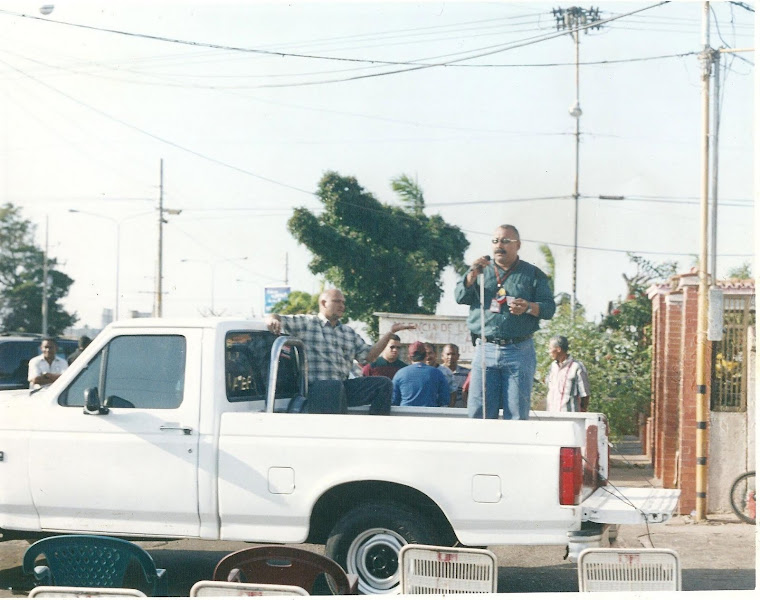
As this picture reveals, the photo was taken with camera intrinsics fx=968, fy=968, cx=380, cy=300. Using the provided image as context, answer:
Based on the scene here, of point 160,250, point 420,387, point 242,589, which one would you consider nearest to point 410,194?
point 160,250

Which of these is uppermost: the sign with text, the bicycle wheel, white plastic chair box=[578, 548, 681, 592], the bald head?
the bald head

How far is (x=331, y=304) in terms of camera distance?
22.4 ft

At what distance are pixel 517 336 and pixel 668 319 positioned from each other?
4298 millimetres

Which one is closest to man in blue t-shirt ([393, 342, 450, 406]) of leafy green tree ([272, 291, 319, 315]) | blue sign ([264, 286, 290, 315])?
leafy green tree ([272, 291, 319, 315])

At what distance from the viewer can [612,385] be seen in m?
12.6

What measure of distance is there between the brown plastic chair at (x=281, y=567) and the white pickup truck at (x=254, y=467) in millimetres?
1467

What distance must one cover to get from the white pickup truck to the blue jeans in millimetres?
585

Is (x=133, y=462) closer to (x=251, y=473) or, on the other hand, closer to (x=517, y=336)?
(x=251, y=473)

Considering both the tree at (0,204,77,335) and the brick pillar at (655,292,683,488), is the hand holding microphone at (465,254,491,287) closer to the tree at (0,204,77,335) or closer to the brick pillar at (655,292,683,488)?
the brick pillar at (655,292,683,488)

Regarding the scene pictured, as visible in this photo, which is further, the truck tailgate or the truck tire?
the truck tire

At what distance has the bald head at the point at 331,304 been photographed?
6832 millimetres

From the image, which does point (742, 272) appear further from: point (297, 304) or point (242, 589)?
point (242, 589)

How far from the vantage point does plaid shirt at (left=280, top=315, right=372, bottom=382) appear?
6.76 m

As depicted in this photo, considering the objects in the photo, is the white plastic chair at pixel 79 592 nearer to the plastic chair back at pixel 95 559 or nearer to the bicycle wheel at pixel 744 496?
the plastic chair back at pixel 95 559
